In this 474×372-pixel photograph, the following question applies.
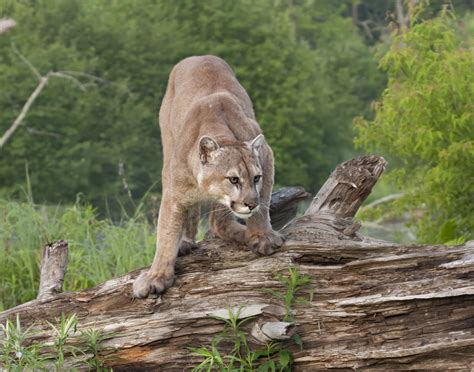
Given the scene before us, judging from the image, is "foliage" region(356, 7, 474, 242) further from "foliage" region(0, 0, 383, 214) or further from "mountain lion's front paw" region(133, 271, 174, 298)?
"foliage" region(0, 0, 383, 214)

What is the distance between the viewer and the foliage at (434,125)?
12.6 metres

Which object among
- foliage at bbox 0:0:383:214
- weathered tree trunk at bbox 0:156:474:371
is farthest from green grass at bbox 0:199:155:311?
foliage at bbox 0:0:383:214

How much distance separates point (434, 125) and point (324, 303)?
22.5ft

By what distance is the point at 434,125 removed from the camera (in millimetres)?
13008

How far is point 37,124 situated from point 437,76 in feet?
57.4

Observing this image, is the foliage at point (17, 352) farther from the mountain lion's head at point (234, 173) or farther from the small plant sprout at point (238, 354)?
the mountain lion's head at point (234, 173)

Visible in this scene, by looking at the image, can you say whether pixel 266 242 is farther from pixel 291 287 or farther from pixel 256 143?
pixel 256 143

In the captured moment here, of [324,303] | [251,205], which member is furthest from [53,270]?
[324,303]

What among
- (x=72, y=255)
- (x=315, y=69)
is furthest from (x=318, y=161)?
(x=72, y=255)

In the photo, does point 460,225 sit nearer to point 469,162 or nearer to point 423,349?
point 469,162

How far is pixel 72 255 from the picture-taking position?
10.9 m

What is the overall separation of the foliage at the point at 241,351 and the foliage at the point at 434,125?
601 centimetres

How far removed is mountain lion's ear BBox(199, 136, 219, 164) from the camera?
6.77 meters

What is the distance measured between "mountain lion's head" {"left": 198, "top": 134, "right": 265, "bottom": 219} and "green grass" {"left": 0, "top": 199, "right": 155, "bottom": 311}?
394 cm
